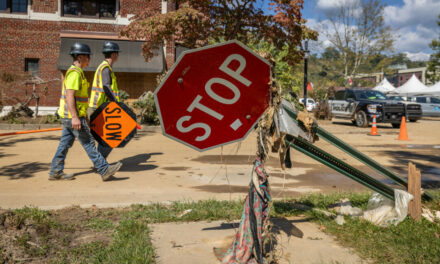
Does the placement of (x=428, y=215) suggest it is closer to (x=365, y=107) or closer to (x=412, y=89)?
(x=365, y=107)

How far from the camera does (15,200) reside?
473cm

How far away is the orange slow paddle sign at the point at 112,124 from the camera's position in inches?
233

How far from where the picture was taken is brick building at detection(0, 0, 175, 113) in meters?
20.9

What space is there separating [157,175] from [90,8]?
18648 millimetres

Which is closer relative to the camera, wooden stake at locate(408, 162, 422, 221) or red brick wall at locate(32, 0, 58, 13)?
wooden stake at locate(408, 162, 422, 221)

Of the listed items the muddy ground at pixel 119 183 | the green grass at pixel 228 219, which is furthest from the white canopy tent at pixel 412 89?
the green grass at pixel 228 219

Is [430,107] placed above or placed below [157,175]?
above

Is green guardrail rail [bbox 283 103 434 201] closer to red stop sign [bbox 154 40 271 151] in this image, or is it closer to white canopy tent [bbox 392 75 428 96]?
red stop sign [bbox 154 40 271 151]

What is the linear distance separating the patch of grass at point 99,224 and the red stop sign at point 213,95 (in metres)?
1.65

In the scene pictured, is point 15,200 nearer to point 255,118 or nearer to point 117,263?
point 117,263

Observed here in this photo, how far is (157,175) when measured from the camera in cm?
646

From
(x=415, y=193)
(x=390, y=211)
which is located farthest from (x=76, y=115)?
(x=415, y=193)

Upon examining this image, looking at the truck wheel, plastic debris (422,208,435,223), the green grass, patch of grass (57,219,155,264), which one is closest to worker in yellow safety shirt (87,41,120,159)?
the green grass

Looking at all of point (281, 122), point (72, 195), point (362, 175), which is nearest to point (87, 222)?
point (72, 195)
